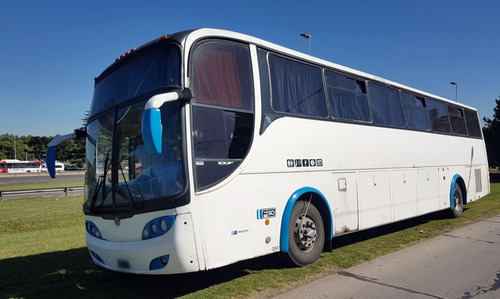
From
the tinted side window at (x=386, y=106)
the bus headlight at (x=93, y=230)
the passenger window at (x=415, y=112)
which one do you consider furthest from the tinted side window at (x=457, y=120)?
the bus headlight at (x=93, y=230)

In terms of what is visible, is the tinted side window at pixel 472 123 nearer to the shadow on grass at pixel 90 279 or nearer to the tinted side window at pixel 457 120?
the tinted side window at pixel 457 120

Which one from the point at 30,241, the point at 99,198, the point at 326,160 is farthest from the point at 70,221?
the point at 326,160

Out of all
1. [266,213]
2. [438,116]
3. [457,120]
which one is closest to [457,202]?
[438,116]

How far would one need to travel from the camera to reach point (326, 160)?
6473 millimetres

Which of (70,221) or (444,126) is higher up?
(444,126)

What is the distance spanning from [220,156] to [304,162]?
68.7 inches

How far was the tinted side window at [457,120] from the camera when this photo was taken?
11719 mm

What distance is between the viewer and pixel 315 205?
6.31m

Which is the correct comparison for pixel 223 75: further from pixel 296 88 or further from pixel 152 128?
pixel 296 88

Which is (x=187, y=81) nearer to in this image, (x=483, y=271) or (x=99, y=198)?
(x=99, y=198)

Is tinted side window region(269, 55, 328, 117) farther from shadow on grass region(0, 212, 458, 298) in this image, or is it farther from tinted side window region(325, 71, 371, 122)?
shadow on grass region(0, 212, 458, 298)

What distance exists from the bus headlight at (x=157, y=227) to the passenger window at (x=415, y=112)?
696 cm

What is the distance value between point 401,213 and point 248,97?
16.6ft

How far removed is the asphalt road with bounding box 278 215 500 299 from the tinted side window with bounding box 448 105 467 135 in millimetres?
5180
